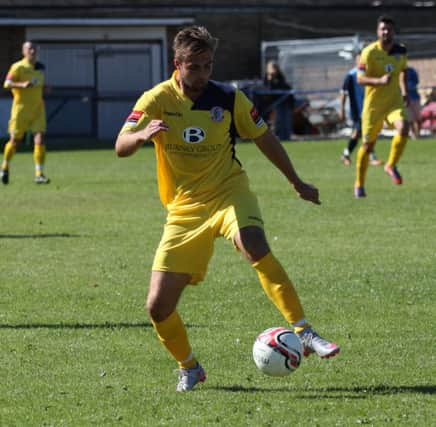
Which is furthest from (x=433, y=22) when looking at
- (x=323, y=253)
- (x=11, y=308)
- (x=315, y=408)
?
(x=315, y=408)

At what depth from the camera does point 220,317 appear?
28.4 feet

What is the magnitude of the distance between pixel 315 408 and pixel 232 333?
2.01m

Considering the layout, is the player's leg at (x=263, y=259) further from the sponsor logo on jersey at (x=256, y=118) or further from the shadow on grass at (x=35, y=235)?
the shadow on grass at (x=35, y=235)

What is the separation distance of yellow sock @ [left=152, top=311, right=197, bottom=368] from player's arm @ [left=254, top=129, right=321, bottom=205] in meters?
0.96

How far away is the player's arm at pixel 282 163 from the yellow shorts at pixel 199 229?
0.24m

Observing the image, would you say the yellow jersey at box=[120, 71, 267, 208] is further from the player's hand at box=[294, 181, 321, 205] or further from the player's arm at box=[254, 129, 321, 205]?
the player's hand at box=[294, 181, 321, 205]

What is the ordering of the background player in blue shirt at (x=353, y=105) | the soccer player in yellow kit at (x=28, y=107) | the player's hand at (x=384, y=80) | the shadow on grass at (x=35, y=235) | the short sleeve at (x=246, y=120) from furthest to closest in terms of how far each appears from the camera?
the background player in blue shirt at (x=353, y=105) → the soccer player in yellow kit at (x=28, y=107) → the player's hand at (x=384, y=80) → the shadow on grass at (x=35, y=235) → the short sleeve at (x=246, y=120)

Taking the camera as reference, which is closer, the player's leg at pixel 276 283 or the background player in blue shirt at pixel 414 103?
the player's leg at pixel 276 283

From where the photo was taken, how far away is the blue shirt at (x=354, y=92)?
2339 centimetres

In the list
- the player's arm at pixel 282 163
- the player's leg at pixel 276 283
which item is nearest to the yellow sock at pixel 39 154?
the player's arm at pixel 282 163

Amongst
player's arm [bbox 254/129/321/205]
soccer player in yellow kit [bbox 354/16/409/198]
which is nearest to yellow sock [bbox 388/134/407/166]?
soccer player in yellow kit [bbox 354/16/409/198]

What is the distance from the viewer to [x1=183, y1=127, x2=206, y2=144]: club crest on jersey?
261 inches

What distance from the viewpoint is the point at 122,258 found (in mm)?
11734

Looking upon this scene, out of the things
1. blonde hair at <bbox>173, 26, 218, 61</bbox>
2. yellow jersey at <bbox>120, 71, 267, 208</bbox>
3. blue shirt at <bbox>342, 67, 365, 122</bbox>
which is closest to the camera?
blonde hair at <bbox>173, 26, 218, 61</bbox>
